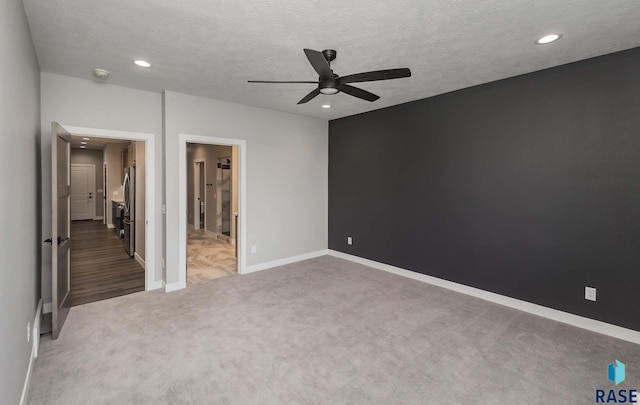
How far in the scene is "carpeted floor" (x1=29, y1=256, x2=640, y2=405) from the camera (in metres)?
2.09

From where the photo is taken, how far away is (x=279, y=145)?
5.17 meters

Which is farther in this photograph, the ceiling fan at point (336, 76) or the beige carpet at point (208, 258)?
the beige carpet at point (208, 258)

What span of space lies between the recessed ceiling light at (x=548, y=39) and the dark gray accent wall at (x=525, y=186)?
0.76m

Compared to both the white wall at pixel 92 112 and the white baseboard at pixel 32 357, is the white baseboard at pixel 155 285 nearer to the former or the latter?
the white wall at pixel 92 112

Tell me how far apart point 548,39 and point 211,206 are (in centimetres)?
736

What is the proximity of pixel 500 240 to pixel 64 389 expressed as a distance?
14.2 ft

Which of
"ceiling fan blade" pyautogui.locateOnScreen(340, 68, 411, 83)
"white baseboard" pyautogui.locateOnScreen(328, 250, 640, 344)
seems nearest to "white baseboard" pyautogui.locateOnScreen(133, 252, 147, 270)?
"white baseboard" pyautogui.locateOnScreen(328, 250, 640, 344)

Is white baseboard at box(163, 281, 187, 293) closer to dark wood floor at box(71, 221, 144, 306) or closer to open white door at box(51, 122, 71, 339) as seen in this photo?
dark wood floor at box(71, 221, 144, 306)

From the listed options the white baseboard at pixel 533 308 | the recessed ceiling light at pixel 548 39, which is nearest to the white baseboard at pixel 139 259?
the white baseboard at pixel 533 308

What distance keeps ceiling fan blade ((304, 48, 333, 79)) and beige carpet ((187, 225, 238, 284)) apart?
3.44 metres

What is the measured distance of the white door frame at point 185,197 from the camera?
4082mm

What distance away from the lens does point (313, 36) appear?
8.20 ft

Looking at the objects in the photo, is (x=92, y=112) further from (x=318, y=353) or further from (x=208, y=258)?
(x=318, y=353)

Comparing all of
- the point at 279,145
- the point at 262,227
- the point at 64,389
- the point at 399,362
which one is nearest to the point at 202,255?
the point at 262,227
